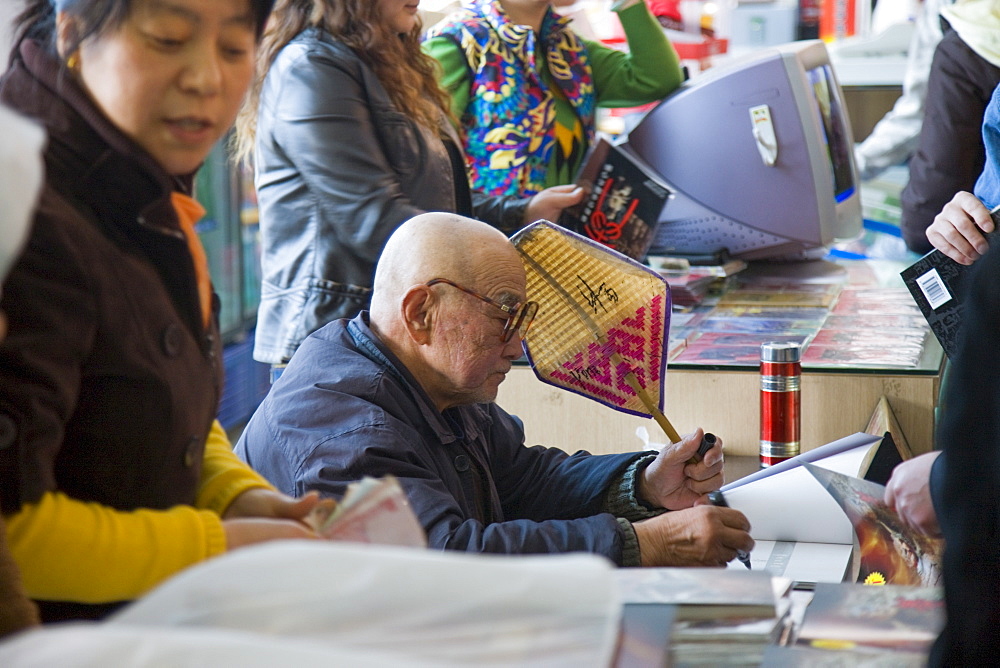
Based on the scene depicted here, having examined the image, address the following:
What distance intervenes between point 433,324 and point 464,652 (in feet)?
3.52

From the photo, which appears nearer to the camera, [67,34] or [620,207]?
[67,34]

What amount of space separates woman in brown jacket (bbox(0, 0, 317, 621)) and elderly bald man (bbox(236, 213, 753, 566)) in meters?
0.66

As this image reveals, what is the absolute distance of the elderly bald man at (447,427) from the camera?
1.56 metres

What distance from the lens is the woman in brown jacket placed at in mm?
763

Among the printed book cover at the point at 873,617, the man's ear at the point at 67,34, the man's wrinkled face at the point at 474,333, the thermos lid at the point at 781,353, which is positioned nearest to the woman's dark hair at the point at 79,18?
the man's ear at the point at 67,34

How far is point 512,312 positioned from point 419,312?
0.14 metres

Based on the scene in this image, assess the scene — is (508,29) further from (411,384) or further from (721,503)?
(721,503)

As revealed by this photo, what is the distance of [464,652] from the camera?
64 centimetres

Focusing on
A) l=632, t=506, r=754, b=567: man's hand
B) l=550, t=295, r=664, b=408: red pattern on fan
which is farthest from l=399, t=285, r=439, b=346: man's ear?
l=632, t=506, r=754, b=567: man's hand

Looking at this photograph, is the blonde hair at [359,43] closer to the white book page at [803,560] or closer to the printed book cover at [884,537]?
the white book page at [803,560]

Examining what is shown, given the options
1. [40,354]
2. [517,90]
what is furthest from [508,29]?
[40,354]

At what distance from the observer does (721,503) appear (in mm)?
1755

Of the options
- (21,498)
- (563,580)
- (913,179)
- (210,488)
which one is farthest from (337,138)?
(913,179)

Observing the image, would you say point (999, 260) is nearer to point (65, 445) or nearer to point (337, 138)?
point (65, 445)
